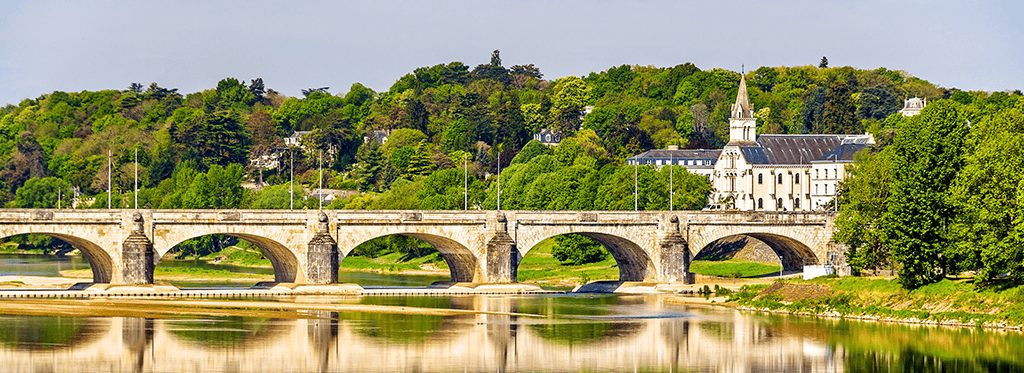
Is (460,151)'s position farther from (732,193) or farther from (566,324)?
(566,324)

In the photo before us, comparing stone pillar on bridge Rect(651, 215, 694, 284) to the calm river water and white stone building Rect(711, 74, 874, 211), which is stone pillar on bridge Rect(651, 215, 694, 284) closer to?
the calm river water

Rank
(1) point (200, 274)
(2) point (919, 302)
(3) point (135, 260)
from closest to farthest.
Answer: (2) point (919, 302), (3) point (135, 260), (1) point (200, 274)

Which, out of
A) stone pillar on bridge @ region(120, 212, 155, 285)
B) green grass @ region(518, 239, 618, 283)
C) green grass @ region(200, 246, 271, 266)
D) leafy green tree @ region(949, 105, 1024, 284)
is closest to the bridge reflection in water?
leafy green tree @ region(949, 105, 1024, 284)

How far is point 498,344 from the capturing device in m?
61.5

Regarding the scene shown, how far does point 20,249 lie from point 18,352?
117 m

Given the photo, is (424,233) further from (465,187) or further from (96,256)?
(465,187)

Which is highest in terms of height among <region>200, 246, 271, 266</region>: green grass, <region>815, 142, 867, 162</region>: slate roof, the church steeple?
the church steeple

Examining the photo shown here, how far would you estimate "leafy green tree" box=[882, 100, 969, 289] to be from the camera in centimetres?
7200

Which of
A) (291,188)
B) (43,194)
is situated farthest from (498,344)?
(43,194)

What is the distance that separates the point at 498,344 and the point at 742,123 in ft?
332

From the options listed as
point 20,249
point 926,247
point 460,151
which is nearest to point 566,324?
point 926,247

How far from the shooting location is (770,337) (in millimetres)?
65312

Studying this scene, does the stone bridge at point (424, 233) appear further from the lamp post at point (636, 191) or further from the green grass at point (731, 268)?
the green grass at point (731, 268)

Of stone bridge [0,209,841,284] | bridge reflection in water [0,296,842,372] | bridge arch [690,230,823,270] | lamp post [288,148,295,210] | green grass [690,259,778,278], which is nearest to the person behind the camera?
bridge reflection in water [0,296,842,372]
